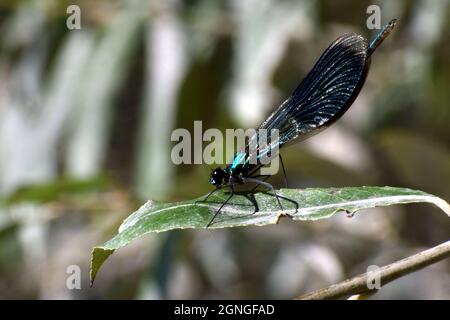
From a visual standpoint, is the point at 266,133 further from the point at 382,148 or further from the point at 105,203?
the point at 382,148

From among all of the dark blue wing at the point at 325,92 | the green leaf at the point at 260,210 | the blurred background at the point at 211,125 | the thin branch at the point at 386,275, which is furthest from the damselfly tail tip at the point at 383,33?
the blurred background at the point at 211,125

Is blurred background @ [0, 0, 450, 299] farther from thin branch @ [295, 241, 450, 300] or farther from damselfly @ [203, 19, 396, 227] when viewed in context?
thin branch @ [295, 241, 450, 300]

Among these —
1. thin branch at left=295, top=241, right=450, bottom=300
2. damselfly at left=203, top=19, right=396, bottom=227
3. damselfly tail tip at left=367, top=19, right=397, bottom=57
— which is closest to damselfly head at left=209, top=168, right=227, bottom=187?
damselfly at left=203, top=19, right=396, bottom=227

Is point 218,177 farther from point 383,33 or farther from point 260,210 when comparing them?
point 383,33

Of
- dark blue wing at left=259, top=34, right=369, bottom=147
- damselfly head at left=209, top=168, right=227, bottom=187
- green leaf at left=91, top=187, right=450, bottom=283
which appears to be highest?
dark blue wing at left=259, top=34, right=369, bottom=147

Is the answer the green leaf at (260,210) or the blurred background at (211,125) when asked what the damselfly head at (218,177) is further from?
the blurred background at (211,125)

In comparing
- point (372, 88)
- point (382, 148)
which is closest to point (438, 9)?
point (382, 148)
